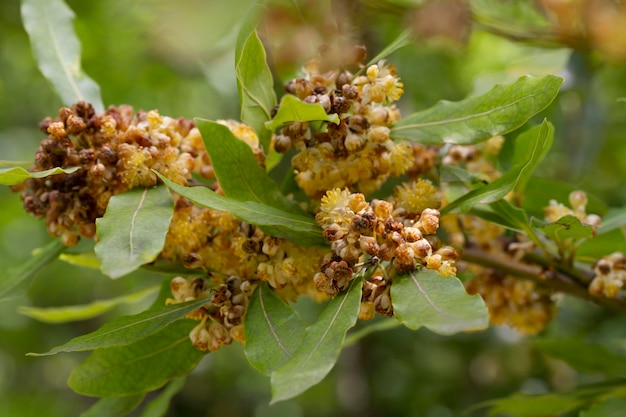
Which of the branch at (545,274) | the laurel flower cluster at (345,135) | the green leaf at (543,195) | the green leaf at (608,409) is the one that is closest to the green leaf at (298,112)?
the laurel flower cluster at (345,135)

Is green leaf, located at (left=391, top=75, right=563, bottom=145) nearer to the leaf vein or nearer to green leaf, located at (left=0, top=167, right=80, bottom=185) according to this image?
the leaf vein

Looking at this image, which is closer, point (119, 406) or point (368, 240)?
point (368, 240)

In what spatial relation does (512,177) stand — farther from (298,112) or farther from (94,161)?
(94,161)

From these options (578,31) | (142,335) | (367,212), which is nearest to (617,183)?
(578,31)

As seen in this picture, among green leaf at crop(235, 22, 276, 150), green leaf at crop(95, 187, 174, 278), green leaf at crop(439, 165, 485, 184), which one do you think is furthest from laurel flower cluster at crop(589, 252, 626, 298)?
green leaf at crop(95, 187, 174, 278)

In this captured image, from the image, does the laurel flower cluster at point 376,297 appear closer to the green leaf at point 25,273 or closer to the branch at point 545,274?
the branch at point 545,274

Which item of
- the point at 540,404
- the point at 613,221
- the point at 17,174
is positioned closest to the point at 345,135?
the point at 17,174
